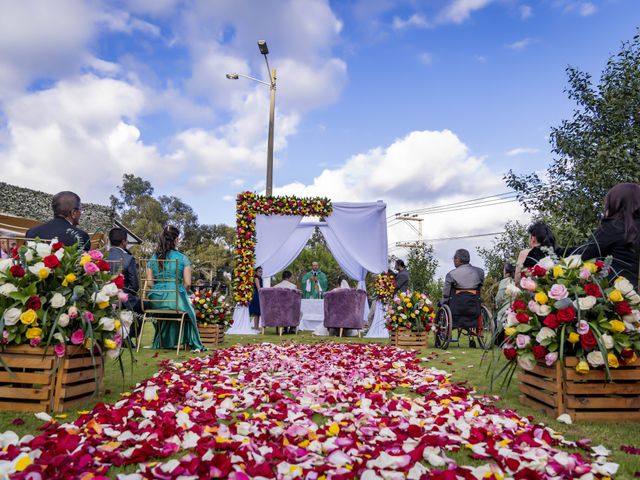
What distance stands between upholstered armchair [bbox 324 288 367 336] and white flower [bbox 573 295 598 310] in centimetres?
679

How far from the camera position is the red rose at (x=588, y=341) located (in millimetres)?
2748

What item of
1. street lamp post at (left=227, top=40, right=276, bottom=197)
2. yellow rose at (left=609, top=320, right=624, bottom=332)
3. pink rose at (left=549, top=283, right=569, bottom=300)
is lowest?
yellow rose at (left=609, top=320, right=624, bottom=332)

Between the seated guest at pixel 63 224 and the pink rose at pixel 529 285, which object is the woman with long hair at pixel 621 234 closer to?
the pink rose at pixel 529 285

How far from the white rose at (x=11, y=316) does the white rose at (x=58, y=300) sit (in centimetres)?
17

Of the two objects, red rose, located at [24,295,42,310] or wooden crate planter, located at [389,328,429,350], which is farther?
wooden crate planter, located at [389,328,429,350]

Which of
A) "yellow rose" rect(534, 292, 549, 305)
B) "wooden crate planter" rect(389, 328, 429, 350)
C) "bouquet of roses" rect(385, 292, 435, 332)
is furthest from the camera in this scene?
"wooden crate planter" rect(389, 328, 429, 350)

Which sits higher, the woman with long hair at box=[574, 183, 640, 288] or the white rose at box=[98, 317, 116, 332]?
the woman with long hair at box=[574, 183, 640, 288]

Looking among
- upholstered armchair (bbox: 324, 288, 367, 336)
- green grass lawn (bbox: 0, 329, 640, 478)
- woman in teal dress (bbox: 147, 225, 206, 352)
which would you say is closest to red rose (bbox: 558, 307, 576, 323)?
green grass lawn (bbox: 0, 329, 640, 478)

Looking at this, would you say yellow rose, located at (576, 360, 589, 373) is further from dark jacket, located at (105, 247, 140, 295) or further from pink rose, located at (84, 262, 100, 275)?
dark jacket, located at (105, 247, 140, 295)

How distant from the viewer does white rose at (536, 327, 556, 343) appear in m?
2.87

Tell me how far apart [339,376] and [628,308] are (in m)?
2.09

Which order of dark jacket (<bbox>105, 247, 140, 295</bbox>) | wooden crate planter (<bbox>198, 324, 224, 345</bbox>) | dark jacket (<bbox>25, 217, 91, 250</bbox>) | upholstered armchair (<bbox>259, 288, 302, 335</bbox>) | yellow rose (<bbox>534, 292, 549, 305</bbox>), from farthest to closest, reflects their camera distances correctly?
upholstered armchair (<bbox>259, 288, 302, 335</bbox>)
wooden crate planter (<bbox>198, 324, 224, 345</bbox>)
dark jacket (<bbox>105, 247, 140, 295</bbox>)
dark jacket (<bbox>25, 217, 91, 250</bbox>)
yellow rose (<bbox>534, 292, 549, 305</bbox>)

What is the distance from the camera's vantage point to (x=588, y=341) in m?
2.75

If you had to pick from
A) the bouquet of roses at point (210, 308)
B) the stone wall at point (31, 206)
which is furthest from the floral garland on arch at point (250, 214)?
the stone wall at point (31, 206)
